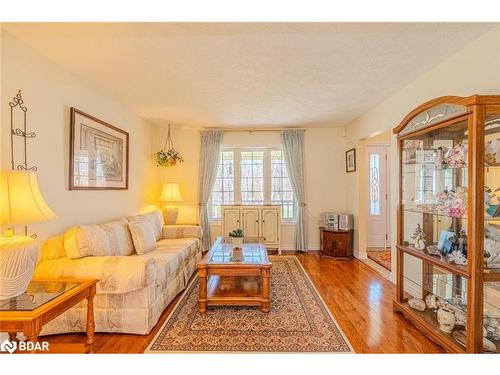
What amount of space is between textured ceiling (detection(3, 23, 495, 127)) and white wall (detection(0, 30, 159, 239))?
126mm

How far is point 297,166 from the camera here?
5039 mm

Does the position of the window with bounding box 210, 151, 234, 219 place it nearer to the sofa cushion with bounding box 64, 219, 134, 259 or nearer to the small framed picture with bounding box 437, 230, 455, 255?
the sofa cushion with bounding box 64, 219, 134, 259

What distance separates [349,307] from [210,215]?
10.4 feet

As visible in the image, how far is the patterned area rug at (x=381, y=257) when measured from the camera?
4121mm

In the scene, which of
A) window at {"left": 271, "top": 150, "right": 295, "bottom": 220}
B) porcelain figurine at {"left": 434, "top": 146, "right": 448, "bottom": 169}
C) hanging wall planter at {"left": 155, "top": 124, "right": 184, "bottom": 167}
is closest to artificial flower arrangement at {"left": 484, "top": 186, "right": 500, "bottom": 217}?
porcelain figurine at {"left": 434, "top": 146, "right": 448, "bottom": 169}

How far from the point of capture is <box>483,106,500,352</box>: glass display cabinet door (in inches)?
65.7

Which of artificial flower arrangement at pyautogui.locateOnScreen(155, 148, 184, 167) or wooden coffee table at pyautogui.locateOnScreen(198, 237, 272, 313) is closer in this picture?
wooden coffee table at pyautogui.locateOnScreen(198, 237, 272, 313)

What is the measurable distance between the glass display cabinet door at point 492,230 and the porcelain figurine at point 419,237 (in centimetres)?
62

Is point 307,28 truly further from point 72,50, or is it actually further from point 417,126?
point 72,50

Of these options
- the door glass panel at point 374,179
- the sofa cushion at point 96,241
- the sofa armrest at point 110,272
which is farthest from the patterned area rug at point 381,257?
the sofa cushion at point 96,241

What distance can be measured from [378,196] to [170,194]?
415 cm

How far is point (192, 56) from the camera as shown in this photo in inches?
90.0
